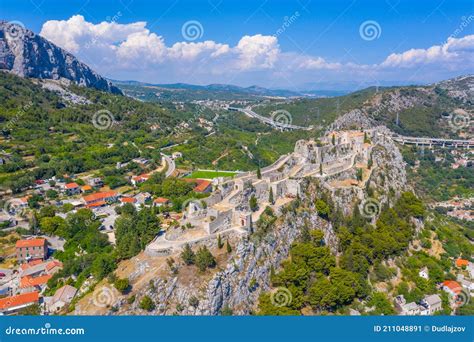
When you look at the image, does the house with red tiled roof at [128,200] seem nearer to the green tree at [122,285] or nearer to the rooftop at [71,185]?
the rooftop at [71,185]

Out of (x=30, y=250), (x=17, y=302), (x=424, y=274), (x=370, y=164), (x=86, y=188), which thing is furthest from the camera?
(x=86, y=188)

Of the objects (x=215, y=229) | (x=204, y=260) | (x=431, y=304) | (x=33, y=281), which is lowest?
(x=431, y=304)

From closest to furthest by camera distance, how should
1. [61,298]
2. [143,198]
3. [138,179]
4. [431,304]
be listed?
[61,298], [431,304], [143,198], [138,179]

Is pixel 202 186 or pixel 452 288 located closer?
pixel 452 288

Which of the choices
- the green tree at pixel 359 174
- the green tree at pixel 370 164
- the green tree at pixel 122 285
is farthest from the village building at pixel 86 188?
the green tree at pixel 370 164

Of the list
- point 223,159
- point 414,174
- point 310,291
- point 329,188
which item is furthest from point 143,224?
point 414,174

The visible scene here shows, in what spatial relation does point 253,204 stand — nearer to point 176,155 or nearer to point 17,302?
point 17,302

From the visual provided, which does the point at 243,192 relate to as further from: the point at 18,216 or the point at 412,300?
the point at 18,216

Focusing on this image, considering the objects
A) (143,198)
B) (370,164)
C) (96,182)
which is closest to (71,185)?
(96,182)
